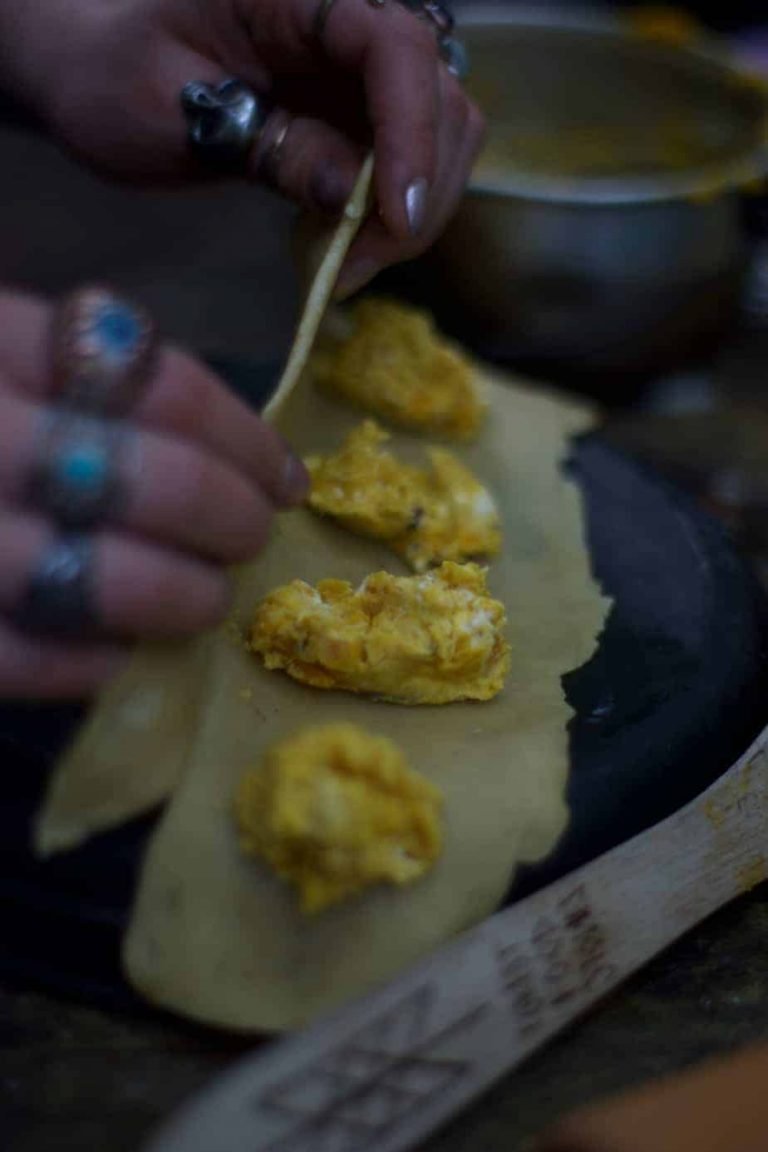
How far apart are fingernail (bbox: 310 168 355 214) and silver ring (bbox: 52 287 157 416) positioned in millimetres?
483

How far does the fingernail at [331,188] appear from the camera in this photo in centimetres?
113

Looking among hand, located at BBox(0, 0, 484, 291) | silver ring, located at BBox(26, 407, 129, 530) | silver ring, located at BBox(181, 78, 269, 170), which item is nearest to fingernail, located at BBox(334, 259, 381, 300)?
hand, located at BBox(0, 0, 484, 291)

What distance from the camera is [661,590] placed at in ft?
3.54

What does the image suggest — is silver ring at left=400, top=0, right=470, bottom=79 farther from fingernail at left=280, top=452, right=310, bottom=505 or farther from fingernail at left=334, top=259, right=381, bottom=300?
fingernail at left=280, top=452, right=310, bottom=505

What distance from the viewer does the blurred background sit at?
61.6 inches

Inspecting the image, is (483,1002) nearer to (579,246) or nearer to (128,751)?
(128,751)

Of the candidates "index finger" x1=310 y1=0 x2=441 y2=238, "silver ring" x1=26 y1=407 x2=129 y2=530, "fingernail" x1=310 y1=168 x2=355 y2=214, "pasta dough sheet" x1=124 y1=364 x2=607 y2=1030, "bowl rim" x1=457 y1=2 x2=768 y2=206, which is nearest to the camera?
"silver ring" x1=26 y1=407 x2=129 y2=530

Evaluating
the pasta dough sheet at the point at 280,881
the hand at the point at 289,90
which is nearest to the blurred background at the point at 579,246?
the hand at the point at 289,90

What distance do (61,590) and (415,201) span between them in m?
0.51

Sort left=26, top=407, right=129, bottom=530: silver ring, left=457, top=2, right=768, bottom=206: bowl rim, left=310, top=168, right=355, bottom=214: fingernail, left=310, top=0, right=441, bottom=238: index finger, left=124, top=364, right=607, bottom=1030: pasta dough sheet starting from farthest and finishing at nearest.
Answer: left=457, top=2, right=768, bottom=206: bowl rim < left=310, top=168, right=355, bottom=214: fingernail < left=310, top=0, right=441, bottom=238: index finger < left=124, top=364, right=607, bottom=1030: pasta dough sheet < left=26, top=407, right=129, bottom=530: silver ring

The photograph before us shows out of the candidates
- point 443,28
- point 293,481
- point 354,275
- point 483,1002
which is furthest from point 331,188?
point 483,1002

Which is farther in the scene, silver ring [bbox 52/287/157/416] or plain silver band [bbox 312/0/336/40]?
plain silver band [bbox 312/0/336/40]

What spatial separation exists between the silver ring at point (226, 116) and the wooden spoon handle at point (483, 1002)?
667 mm

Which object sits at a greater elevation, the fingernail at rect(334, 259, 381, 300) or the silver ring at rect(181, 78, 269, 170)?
the silver ring at rect(181, 78, 269, 170)
